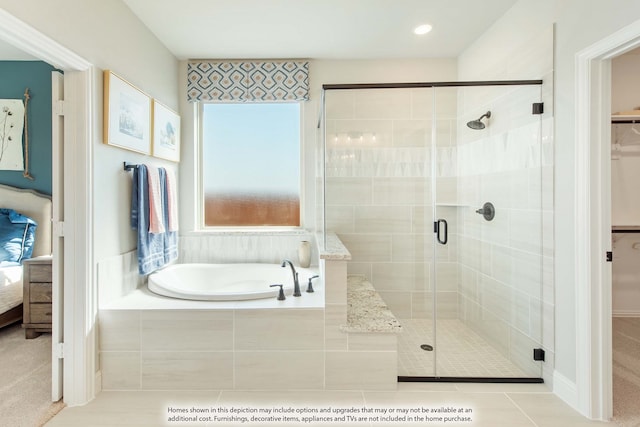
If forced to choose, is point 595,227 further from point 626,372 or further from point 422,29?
point 422,29

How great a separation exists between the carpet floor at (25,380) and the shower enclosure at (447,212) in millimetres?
1946

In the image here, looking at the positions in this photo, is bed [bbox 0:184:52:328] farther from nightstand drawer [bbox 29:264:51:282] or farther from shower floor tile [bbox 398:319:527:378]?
shower floor tile [bbox 398:319:527:378]

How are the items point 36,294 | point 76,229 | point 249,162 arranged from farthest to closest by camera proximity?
point 249,162
point 36,294
point 76,229

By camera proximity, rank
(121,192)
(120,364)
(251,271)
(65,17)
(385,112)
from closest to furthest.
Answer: (65,17), (120,364), (121,192), (385,112), (251,271)

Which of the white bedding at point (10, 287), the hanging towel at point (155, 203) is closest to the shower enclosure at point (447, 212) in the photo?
the hanging towel at point (155, 203)

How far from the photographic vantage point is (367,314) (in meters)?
2.10

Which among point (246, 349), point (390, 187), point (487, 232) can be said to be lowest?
point (246, 349)

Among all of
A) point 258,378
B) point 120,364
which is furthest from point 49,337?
point 258,378

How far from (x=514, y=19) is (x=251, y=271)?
9.56ft

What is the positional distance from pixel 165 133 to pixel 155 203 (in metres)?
0.75

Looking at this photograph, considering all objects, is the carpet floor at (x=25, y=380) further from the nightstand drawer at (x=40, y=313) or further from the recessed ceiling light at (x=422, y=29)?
the recessed ceiling light at (x=422, y=29)

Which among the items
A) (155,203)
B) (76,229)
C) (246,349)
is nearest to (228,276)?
(155,203)

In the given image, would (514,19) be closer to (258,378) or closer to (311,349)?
(311,349)

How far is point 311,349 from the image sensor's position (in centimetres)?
195
